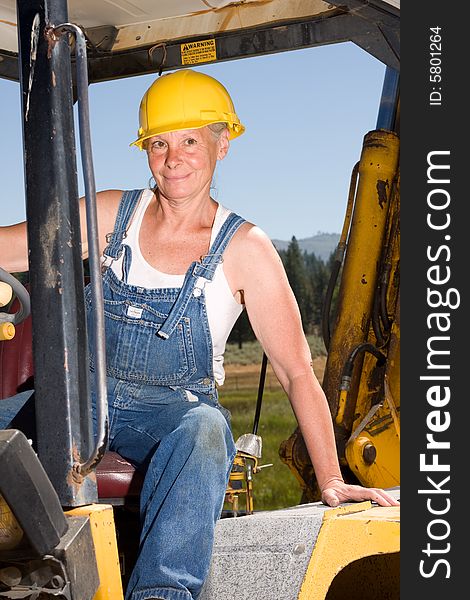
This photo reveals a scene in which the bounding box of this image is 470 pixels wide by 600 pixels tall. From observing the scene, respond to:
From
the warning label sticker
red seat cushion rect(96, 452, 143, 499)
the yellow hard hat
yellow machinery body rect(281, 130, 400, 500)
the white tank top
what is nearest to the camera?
red seat cushion rect(96, 452, 143, 499)

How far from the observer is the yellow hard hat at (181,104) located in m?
2.48

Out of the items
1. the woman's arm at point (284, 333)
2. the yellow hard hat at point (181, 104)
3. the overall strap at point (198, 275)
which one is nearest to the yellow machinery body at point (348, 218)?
the woman's arm at point (284, 333)

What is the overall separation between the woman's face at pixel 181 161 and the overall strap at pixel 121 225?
11cm

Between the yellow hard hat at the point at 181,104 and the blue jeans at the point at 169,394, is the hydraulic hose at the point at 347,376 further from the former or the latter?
the yellow hard hat at the point at 181,104

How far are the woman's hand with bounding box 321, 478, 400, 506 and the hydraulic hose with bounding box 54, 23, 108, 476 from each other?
2.53 feet

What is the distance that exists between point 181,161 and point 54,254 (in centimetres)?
76

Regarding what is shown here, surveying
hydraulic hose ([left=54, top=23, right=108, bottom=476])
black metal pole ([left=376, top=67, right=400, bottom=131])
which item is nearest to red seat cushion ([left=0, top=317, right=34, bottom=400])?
hydraulic hose ([left=54, top=23, right=108, bottom=476])

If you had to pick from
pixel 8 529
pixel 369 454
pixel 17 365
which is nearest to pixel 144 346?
pixel 8 529

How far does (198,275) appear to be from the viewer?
2375 millimetres

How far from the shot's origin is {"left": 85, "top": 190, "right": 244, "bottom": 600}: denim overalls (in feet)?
6.68

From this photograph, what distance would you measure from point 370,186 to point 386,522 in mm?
1671

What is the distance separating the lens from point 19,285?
2.01 metres

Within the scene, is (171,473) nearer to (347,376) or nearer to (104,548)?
(104,548)

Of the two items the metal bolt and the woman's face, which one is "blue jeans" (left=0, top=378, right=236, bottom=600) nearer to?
the woman's face
